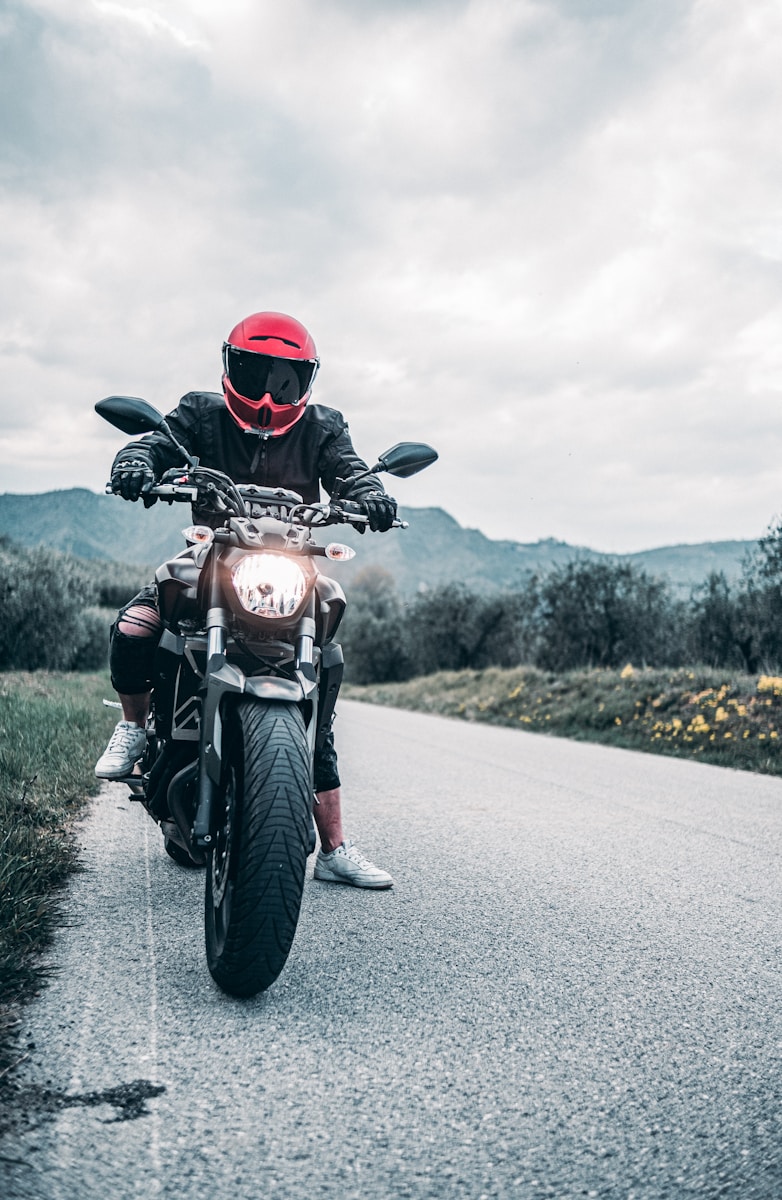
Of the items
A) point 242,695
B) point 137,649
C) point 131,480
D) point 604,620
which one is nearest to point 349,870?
point 137,649

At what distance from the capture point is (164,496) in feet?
11.0

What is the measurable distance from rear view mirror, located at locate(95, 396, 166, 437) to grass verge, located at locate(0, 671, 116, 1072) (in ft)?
5.15

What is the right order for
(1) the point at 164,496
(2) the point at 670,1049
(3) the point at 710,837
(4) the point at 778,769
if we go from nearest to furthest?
(2) the point at 670,1049
(1) the point at 164,496
(3) the point at 710,837
(4) the point at 778,769

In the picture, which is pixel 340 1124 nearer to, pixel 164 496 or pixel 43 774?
pixel 164 496

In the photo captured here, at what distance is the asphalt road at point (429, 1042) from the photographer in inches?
73.4

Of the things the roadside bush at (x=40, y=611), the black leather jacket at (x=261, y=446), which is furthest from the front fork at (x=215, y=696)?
the roadside bush at (x=40, y=611)

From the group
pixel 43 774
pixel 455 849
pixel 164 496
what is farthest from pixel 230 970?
pixel 43 774

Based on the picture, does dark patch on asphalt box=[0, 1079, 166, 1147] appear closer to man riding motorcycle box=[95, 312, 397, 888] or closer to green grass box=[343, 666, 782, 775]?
man riding motorcycle box=[95, 312, 397, 888]

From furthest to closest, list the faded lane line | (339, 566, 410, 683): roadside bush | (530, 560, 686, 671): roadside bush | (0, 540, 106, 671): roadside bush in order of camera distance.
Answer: (339, 566, 410, 683): roadside bush → (530, 560, 686, 671): roadside bush → (0, 540, 106, 671): roadside bush → the faded lane line

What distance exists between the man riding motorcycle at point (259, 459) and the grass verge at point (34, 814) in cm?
49

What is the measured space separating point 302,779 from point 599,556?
29.8 m

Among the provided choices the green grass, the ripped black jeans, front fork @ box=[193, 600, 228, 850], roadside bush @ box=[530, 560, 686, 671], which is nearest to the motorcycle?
front fork @ box=[193, 600, 228, 850]

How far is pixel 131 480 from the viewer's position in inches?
129

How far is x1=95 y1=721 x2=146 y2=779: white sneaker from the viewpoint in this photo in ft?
11.8
